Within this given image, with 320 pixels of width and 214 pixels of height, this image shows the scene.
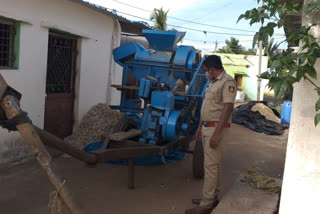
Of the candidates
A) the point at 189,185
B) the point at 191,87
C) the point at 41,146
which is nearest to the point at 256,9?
the point at 41,146

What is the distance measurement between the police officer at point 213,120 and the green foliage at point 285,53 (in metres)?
1.24

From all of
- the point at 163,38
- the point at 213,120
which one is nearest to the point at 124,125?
the point at 163,38

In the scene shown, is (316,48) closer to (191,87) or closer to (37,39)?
(191,87)

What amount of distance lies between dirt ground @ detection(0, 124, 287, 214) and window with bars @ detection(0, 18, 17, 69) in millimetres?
1792

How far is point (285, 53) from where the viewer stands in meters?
2.67

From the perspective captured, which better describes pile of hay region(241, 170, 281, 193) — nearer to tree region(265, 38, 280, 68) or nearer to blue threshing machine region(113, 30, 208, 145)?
blue threshing machine region(113, 30, 208, 145)

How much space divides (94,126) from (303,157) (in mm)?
5335

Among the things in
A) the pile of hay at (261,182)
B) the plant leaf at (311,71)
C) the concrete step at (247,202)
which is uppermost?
the plant leaf at (311,71)

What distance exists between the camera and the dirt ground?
14.3 ft

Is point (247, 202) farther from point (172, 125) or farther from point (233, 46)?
point (233, 46)

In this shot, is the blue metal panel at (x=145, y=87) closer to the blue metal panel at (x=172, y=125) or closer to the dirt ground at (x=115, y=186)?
the blue metal panel at (x=172, y=125)

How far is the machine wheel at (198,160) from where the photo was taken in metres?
5.46

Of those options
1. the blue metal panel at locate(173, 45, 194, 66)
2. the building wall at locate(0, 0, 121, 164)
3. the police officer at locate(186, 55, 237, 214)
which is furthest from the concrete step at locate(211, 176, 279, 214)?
the building wall at locate(0, 0, 121, 164)

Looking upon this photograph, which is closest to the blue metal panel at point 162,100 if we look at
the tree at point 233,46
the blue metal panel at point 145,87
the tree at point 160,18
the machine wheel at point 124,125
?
the blue metal panel at point 145,87
